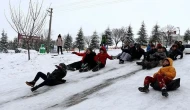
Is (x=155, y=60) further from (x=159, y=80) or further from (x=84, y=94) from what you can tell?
(x=84, y=94)

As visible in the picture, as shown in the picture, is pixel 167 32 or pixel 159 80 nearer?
pixel 159 80

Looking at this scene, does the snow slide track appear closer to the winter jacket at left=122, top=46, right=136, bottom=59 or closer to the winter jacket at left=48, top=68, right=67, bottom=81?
the winter jacket at left=48, top=68, right=67, bottom=81

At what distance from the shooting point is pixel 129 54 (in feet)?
48.2

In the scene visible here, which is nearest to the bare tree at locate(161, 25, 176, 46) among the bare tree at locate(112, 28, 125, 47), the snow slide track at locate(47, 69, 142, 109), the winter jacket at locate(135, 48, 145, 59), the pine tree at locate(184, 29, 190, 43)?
the pine tree at locate(184, 29, 190, 43)

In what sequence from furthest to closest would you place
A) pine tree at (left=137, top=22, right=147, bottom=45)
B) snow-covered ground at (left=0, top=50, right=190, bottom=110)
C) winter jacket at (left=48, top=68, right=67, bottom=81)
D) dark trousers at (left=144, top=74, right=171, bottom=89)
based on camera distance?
pine tree at (left=137, top=22, right=147, bottom=45) < winter jacket at (left=48, top=68, right=67, bottom=81) < dark trousers at (left=144, top=74, right=171, bottom=89) < snow-covered ground at (left=0, top=50, right=190, bottom=110)

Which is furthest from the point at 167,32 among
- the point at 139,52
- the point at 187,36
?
the point at 139,52

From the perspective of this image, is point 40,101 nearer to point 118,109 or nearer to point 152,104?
point 118,109

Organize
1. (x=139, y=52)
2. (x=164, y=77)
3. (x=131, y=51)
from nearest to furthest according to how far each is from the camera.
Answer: (x=164, y=77) < (x=131, y=51) < (x=139, y=52)

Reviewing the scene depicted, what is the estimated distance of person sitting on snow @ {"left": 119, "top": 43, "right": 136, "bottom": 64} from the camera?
1450 cm

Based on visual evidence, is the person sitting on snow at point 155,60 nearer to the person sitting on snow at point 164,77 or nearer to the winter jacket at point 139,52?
the winter jacket at point 139,52

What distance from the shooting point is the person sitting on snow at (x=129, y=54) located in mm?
14498

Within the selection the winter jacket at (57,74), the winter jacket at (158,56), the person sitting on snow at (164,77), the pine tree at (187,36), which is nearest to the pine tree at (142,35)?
the pine tree at (187,36)

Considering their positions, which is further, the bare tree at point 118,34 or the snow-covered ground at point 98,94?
the bare tree at point 118,34

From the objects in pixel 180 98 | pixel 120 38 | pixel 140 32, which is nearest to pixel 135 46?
pixel 180 98
